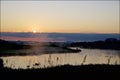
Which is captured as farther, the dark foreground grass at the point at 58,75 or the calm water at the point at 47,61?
the calm water at the point at 47,61

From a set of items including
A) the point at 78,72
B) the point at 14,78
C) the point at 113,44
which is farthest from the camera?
the point at 113,44

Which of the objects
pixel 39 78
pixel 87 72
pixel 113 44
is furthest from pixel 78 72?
pixel 113 44

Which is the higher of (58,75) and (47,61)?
(58,75)

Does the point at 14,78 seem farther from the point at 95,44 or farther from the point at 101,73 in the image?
the point at 95,44

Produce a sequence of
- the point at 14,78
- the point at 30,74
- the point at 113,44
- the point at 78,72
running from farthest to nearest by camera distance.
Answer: the point at 113,44 < the point at 78,72 < the point at 30,74 < the point at 14,78

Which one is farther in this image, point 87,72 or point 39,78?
point 87,72

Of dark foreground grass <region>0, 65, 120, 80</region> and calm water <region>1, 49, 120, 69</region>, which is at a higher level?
dark foreground grass <region>0, 65, 120, 80</region>

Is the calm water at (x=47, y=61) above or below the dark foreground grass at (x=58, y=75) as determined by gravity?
below

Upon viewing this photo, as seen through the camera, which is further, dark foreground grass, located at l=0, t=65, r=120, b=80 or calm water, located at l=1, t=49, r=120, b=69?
calm water, located at l=1, t=49, r=120, b=69

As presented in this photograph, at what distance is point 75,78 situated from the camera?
59.7 feet

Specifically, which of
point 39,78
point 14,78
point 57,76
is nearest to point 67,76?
point 57,76

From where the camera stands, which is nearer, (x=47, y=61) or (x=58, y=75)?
(x=58, y=75)

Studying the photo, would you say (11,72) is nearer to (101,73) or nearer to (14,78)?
(14,78)

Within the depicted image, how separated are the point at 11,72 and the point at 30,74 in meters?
1.37
